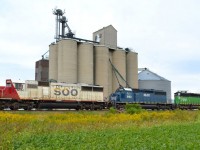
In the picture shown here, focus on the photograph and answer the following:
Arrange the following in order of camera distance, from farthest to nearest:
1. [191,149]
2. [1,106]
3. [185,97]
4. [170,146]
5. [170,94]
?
[170,94] → [185,97] → [1,106] → [170,146] → [191,149]

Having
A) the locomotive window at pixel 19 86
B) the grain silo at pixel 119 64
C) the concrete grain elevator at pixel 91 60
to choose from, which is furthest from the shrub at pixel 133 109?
the grain silo at pixel 119 64

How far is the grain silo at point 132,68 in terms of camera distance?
81.5m

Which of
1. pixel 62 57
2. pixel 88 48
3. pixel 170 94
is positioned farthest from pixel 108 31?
pixel 170 94

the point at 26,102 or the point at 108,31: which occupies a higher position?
the point at 108,31

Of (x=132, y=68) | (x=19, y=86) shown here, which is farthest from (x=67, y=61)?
(x=19, y=86)

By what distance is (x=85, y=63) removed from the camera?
240ft

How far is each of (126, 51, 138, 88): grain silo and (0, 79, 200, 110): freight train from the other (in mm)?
19448

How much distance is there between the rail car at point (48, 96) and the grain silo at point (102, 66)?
2179 centimetres

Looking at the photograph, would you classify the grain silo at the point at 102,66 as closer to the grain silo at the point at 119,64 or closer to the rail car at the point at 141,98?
the grain silo at the point at 119,64

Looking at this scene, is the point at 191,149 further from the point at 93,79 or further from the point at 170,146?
the point at 93,79

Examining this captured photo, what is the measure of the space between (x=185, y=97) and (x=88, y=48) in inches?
979

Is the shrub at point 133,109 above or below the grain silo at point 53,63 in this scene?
below

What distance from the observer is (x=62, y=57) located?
7112 centimetres

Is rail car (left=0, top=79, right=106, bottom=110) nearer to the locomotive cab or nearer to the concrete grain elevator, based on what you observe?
the locomotive cab
